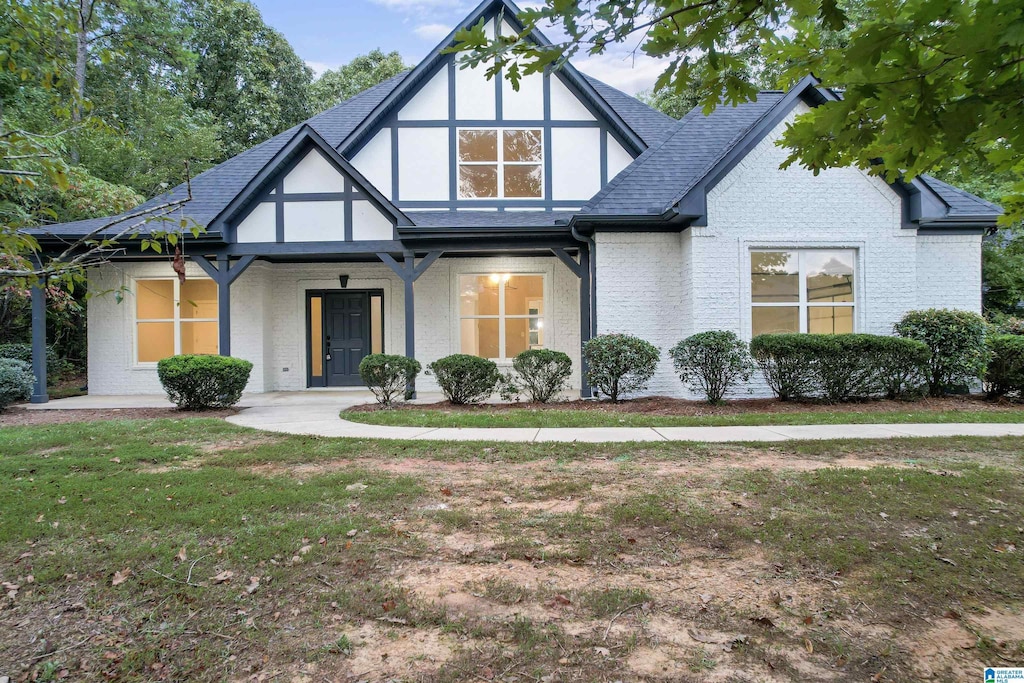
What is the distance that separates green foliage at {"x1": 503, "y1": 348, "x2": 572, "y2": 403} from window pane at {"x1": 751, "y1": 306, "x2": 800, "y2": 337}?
3.48 meters

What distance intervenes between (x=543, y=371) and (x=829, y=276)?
545 centimetres

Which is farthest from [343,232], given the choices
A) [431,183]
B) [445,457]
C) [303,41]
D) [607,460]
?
[303,41]

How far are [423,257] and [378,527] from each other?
8.55m

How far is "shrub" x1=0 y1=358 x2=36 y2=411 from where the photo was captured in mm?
9688

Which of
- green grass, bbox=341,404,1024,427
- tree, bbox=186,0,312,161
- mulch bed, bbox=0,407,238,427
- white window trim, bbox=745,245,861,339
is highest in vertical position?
tree, bbox=186,0,312,161

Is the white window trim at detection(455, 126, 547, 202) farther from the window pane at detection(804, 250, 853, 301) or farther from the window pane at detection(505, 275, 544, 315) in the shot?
the window pane at detection(804, 250, 853, 301)

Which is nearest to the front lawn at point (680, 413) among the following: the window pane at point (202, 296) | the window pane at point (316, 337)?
the window pane at point (316, 337)

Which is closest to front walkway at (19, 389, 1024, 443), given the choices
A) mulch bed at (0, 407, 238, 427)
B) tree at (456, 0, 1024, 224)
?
mulch bed at (0, 407, 238, 427)

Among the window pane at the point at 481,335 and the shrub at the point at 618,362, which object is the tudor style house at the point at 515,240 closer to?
the window pane at the point at 481,335

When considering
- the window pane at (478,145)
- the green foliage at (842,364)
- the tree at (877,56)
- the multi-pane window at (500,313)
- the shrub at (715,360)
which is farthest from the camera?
the multi-pane window at (500,313)

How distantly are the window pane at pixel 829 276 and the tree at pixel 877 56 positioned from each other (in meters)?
7.96

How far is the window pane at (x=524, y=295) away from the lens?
507 inches

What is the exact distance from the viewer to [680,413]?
8.37 metres

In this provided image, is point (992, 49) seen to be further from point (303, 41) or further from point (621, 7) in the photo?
point (303, 41)
